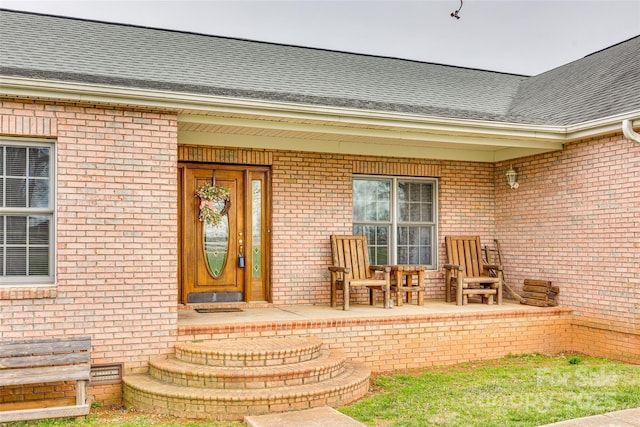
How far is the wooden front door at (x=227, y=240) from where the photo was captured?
8.36 m

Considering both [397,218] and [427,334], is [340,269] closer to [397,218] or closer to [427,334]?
[427,334]

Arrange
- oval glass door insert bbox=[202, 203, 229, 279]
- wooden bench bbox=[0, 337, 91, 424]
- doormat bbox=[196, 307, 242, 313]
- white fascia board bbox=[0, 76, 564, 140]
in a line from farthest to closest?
oval glass door insert bbox=[202, 203, 229, 279] < doormat bbox=[196, 307, 242, 313] < white fascia board bbox=[0, 76, 564, 140] < wooden bench bbox=[0, 337, 91, 424]

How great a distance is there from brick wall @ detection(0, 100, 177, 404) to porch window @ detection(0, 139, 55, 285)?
193 mm

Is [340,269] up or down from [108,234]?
down

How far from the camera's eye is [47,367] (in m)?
5.74

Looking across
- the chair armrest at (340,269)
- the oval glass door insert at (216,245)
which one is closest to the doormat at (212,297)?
the oval glass door insert at (216,245)

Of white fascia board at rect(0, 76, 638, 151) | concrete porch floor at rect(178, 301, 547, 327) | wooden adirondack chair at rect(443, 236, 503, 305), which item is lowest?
concrete porch floor at rect(178, 301, 547, 327)

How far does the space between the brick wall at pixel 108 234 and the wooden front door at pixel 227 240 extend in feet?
6.24

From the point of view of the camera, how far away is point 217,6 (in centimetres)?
2217

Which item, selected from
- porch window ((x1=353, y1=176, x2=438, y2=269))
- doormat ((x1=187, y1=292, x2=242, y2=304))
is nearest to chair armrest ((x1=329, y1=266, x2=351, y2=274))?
porch window ((x1=353, y1=176, x2=438, y2=269))

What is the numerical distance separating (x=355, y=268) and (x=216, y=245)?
2081mm

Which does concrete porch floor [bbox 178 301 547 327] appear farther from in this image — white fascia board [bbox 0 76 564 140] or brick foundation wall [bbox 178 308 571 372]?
white fascia board [bbox 0 76 564 140]

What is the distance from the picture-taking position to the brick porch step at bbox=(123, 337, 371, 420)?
18.0 feet

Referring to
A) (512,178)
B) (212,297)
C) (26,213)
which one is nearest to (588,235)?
(512,178)
